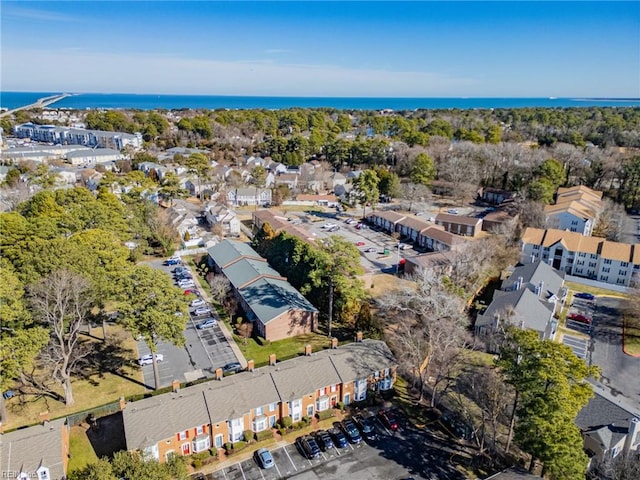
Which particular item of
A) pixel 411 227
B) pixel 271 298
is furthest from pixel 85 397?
pixel 411 227

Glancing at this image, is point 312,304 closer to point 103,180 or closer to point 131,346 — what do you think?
point 131,346

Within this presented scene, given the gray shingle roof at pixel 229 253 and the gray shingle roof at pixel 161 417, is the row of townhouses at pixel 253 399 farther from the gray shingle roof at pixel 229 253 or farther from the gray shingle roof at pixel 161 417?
the gray shingle roof at pixel 229 253

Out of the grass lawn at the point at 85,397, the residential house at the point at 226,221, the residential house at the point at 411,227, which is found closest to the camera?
the grass lawn at the point at 85,397

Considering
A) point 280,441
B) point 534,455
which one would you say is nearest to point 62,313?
point 280,441

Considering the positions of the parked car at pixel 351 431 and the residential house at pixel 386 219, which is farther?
the residential house at pixel 386 219

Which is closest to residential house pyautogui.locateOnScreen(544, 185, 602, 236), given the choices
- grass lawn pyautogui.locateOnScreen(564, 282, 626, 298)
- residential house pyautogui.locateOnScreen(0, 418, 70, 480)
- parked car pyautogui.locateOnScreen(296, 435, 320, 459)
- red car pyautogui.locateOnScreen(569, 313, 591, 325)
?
grass lawn pyautogui.locateOnScreen(564, 282, 626, 298)

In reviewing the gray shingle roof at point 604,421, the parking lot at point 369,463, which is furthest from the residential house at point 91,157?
the gray shingle roof at point 604,421

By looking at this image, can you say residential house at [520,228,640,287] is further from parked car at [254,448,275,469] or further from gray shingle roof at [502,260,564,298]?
parked car at [254,448,275,469]
